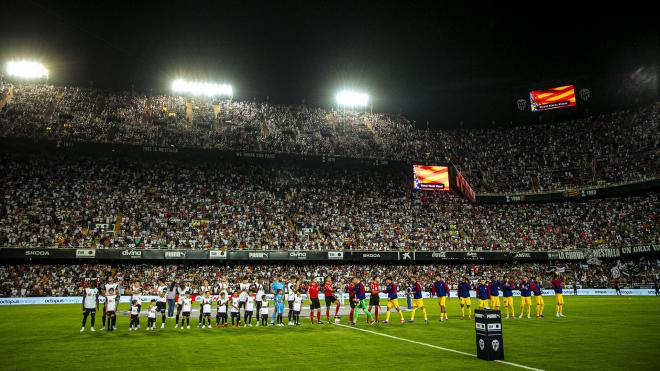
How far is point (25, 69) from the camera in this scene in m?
49.7

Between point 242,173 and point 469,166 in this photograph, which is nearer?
point 242,173

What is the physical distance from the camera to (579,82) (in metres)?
58.4

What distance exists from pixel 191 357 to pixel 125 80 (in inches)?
1932

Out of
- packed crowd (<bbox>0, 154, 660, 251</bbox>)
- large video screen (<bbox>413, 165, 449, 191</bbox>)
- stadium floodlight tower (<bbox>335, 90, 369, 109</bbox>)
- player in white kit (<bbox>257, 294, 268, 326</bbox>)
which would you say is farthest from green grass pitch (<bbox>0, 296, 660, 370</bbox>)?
stadium floodlight tower (<bbox>335, 90, 369, 109</bbox>)

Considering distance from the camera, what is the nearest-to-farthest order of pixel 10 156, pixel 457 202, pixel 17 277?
pixel 17 277 < pixel 10 156 < pixel 457 202

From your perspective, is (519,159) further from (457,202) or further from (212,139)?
(212,139)

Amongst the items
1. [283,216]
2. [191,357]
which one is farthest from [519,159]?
[191,357]

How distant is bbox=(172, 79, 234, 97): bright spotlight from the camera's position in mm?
54719

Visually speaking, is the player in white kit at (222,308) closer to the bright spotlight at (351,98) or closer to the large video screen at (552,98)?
the bright spotlight at (351,98)

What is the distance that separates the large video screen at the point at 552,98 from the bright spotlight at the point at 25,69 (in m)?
60.4

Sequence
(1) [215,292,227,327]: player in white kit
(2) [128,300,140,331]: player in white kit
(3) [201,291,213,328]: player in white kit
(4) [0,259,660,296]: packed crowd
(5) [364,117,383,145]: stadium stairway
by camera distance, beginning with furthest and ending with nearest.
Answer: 1. (5) [364,117,383,145]: stadium stairway
2. (4) [0,259,660,296]: packed crowd
3. (1) [215,292,227,327]: player in white kit
4. (3) [201,291,213,328]: player in white kit
5. (2) [128,300,140,331]: player in white kit

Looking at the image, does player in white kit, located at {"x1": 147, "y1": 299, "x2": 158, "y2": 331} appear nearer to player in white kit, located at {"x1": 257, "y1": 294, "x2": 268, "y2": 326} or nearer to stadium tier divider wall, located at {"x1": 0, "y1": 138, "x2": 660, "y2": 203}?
player in white kit, located at {"x1": 257, "y1": 294, "x2": 268, "y2": 326}

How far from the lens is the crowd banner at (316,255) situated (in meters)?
36.4

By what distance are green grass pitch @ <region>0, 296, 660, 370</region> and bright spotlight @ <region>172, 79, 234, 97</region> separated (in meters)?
38.5
